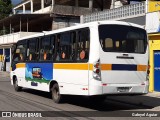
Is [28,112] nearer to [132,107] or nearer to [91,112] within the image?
[91,112]

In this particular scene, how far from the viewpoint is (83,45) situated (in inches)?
464

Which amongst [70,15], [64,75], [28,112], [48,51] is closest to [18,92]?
[48,51]

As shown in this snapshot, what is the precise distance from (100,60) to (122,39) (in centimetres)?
118

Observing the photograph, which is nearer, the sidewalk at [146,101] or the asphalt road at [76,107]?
the asphalt road at [76,107]

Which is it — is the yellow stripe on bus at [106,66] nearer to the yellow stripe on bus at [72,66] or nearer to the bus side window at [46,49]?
the yellow stripe on bus at [72,66]

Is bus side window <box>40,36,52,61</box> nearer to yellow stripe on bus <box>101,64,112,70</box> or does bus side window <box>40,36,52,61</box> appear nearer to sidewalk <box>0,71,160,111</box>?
sidewalk <box>0,71,160,111</box>

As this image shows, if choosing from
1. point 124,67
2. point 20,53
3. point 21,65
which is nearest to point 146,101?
point 124,67

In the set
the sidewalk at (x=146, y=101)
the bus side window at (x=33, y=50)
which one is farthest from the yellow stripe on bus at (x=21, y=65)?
the sidewalk at (x=146, y=101)

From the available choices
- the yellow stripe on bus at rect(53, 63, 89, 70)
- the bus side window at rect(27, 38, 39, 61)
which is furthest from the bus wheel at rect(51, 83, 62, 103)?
the bus side window at rect(27, 38, 39, 61)

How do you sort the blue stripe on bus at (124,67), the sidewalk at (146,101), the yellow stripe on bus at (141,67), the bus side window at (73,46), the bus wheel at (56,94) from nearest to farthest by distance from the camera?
the blue stripe on bus at (124,67) < the yellow stripe on bus at (141,67) < the bus side window at (73,46) < the sidewalk at (146,101) < the bus wheel at (56,94)

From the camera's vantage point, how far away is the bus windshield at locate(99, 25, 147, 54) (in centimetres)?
1149

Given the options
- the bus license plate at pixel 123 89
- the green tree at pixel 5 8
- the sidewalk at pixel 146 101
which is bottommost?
the sidewalk at pixel 146 101

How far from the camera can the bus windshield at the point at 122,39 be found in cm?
1149

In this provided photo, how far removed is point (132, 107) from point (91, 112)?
2057mm
